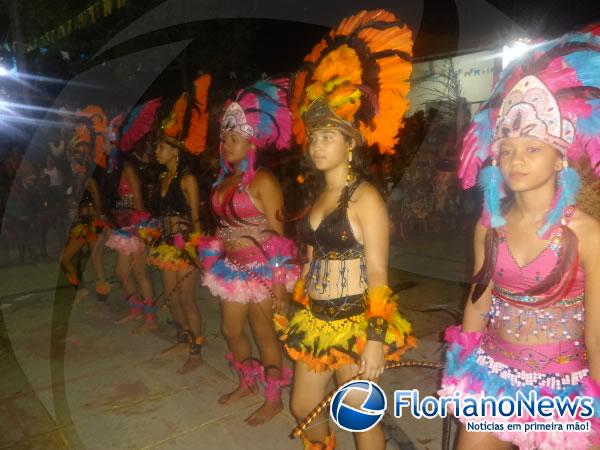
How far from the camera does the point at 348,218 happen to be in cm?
249

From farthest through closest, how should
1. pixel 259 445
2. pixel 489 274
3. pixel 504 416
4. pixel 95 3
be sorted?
pixel 95 3 → pixel 259 445 → pixel 489 274 → pixel 504 416

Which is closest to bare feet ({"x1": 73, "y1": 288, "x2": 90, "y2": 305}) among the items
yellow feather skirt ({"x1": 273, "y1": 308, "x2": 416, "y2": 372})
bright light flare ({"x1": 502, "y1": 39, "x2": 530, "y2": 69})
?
yellow feather skirt ({"x1": 273, "y1": 308, "x2": 416, "y2": 372})

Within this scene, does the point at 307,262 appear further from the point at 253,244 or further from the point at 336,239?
the point at 253,244

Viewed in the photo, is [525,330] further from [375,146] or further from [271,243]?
[271,243]

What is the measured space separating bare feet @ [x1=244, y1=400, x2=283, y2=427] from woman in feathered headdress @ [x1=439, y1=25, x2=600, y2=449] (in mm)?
1712

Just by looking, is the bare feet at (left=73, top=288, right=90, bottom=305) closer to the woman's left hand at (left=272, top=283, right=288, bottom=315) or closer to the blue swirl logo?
the woman's left hand at (left=272, top=283, right=288, bottom=315)

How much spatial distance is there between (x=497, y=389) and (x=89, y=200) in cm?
577

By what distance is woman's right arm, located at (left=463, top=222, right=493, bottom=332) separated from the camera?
2229 millimetres

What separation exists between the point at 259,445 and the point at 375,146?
220 cm

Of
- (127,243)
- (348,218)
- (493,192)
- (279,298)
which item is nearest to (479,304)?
(493,192)

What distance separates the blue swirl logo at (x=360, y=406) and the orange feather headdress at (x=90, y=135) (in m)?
5.15

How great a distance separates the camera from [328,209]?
260 centimetres

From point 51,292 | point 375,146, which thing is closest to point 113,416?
point 375,146

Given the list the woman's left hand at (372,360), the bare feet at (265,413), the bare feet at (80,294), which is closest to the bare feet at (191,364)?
the bare feet at (265,413)
